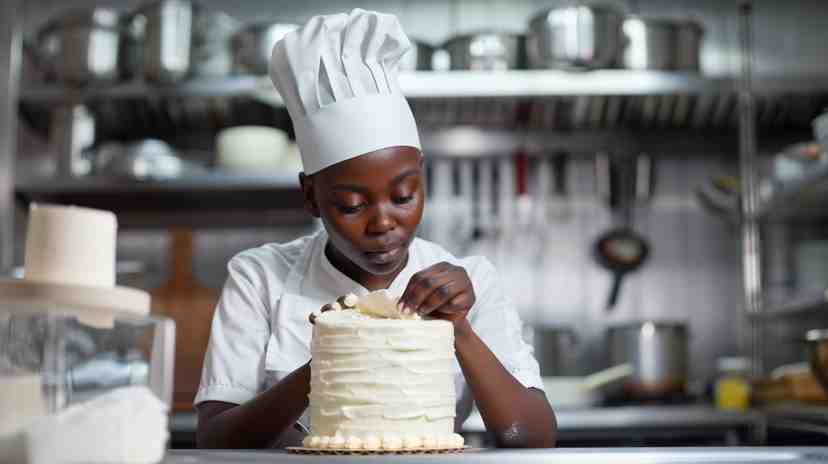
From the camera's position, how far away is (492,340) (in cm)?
149

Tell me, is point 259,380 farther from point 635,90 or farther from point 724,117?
point 724,117

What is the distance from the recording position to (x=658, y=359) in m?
3.33

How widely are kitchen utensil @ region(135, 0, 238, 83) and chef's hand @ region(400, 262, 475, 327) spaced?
2424 mm

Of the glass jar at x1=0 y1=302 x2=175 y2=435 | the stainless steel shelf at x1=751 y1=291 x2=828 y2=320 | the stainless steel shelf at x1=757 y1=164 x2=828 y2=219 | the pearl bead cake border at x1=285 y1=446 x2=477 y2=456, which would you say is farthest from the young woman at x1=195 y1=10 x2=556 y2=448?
the stainless steel shelf at x1=757 y1=164 x2=828 y2=219

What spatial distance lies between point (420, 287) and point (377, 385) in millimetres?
121

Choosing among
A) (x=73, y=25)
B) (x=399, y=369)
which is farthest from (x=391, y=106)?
(x=73, y=25)

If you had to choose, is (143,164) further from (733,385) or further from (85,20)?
(733,385)

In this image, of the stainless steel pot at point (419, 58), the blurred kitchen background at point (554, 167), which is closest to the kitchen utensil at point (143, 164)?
the blurred kitchen background at point (554, 167)

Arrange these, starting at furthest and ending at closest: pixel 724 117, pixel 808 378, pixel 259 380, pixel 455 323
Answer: pixel 724 117
pixel 808 378
pixel 259 380
pixel 455 323

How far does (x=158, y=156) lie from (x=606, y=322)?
164 centimetres

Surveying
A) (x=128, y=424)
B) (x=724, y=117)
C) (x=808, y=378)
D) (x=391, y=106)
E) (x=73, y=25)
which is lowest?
(x=808, y=378)

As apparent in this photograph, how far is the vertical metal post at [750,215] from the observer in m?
3.39

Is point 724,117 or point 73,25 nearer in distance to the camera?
point 73,25

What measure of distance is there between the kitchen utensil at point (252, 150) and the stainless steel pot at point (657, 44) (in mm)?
1163
